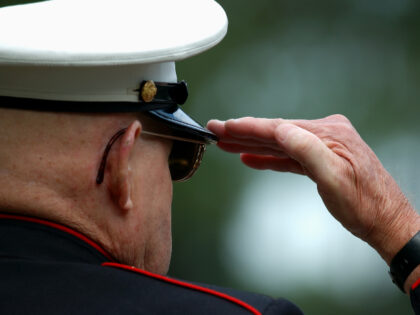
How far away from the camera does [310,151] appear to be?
107cm

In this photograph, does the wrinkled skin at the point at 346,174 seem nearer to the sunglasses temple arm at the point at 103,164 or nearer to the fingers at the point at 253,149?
the fingers at the point at 253,149

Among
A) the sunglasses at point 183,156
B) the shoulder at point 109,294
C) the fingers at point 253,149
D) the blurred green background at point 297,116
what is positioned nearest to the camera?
the shoulder at point 109,294

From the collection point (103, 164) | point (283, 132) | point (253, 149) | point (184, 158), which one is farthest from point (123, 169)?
point (253, 149)

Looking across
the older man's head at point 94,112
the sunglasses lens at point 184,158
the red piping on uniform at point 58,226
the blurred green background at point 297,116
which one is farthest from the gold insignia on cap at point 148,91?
the blurred green background at point 297,116

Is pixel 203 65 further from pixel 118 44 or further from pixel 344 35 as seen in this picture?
pixel 118 44

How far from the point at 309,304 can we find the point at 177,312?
296 cm

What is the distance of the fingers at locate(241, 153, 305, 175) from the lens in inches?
52.9

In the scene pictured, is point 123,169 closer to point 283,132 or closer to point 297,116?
point 283,132

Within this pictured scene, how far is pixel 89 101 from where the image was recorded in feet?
2.81

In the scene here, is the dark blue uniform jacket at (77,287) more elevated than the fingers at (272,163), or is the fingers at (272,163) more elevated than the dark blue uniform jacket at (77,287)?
the dark blue uniform jacket at (77,287)

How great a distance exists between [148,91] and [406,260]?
616 mm

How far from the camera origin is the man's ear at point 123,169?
33.5 inches

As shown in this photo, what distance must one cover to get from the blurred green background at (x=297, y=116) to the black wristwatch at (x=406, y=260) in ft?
7.50

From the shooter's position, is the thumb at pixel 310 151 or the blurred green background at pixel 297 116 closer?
the thumb at pixel 310 151
